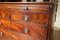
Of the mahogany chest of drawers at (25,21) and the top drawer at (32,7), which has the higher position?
the top drawer at (32,7)

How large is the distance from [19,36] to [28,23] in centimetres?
20

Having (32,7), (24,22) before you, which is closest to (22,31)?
(24,22)

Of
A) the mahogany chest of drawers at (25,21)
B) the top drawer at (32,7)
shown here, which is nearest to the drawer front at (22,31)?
the mahogany chest of drawers at (25,21)

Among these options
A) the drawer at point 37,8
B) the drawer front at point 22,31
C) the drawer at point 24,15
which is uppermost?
the drawer at point 37,8

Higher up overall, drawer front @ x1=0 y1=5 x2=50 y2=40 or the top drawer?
the top drawer

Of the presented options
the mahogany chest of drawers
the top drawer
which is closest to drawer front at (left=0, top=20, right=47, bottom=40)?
the mahogany chest of drawers

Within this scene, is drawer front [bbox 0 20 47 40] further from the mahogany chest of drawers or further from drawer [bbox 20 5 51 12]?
drawer [bbox 20 5 51 12]

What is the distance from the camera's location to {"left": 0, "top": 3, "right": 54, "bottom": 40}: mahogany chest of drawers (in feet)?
3.34

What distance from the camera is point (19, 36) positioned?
118 cm

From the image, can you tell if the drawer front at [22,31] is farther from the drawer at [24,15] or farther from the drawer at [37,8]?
the drawer at [37,8]

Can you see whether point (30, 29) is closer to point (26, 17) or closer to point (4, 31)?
point (26, 17)

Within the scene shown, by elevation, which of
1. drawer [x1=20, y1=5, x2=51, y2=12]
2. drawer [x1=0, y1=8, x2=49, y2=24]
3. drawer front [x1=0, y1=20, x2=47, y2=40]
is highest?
drawer [x1=20, y1=5, x2=51, y2=12]

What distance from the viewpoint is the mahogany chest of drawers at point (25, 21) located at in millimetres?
1017

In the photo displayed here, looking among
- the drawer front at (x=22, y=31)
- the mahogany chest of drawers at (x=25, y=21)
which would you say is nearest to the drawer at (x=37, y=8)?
the mahogany chest of drawers at (x=25, y=21)
